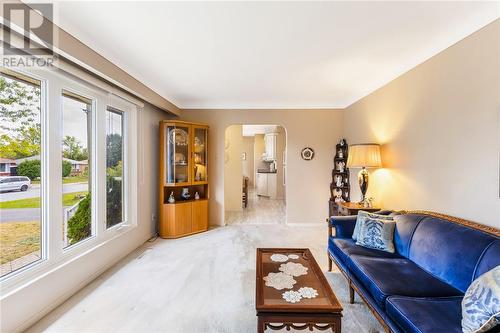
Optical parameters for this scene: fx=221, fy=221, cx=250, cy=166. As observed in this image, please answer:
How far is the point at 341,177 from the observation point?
14.3ft

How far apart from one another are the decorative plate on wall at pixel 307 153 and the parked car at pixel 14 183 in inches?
160

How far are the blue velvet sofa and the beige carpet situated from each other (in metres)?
0.43

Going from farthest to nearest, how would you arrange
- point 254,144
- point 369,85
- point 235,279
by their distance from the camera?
point 254,144 < point 369,85 < point 235,279

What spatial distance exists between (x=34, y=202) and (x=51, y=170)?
308mm

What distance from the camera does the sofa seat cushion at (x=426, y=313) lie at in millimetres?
1202

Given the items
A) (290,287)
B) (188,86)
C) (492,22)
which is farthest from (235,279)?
(492,22)

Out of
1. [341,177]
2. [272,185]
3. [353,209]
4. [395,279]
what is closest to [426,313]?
[395,279]

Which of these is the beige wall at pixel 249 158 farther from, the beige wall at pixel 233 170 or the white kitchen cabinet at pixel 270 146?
the beige wall at pixel 233 170

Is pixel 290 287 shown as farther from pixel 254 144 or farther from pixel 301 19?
pixel 254 144

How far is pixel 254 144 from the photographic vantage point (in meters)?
9.73

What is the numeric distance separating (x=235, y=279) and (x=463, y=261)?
200 cm

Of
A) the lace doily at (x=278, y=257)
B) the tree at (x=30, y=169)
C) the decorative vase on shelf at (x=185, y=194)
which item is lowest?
the lace doily at (x=278, y=257)

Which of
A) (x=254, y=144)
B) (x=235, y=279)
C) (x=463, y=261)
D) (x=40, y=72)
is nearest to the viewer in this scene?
(x=463, y=261)

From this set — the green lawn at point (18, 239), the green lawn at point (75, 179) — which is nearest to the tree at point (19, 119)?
the green lawn at point (75, 179)
